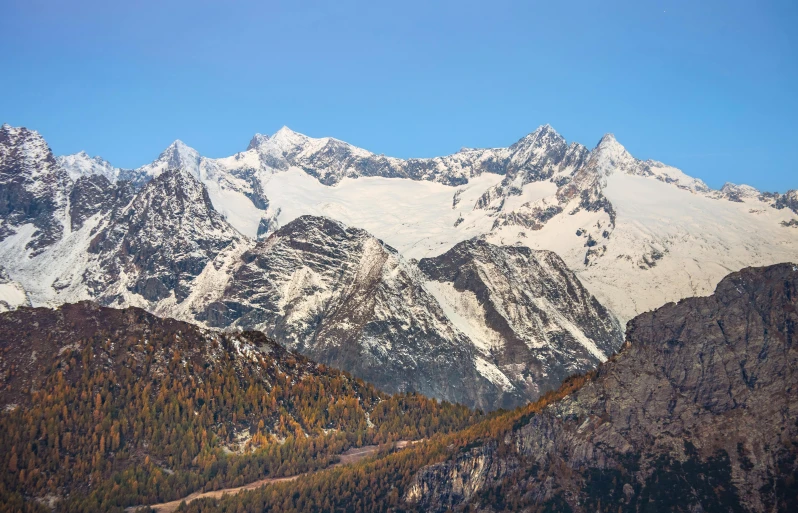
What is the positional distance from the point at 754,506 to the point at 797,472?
416 inches

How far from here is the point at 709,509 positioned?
656 ft

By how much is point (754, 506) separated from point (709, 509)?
26.8 feet

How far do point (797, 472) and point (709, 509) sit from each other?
58.3 feet

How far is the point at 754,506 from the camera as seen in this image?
197 metres

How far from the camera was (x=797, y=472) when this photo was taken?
199 m
